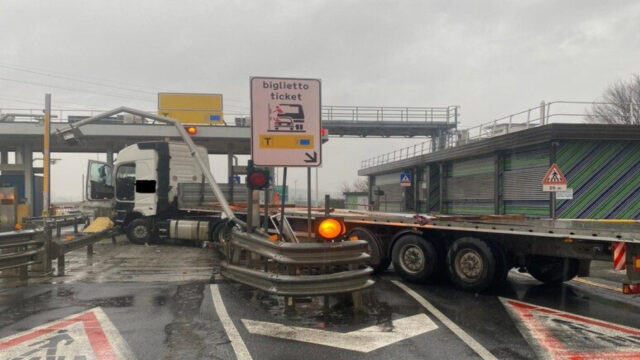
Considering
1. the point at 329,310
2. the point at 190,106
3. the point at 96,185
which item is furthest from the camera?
the point at 190,106

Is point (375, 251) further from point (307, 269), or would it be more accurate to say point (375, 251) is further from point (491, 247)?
point (307, 269)

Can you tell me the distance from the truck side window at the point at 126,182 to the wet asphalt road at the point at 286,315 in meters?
7.32

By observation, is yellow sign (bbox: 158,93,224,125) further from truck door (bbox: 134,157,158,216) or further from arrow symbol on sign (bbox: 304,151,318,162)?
arrow symbol on sign (bbox: 304,151,318,162)

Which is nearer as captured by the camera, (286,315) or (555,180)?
(286,315)

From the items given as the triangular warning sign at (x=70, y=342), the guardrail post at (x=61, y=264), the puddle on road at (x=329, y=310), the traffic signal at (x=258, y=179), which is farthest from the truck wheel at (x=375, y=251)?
the guardrail post at (x=61, y=264)

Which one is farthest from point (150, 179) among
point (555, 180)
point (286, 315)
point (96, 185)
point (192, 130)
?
point (555, 180)

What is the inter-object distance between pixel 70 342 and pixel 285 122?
359 cm

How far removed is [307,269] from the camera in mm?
6926

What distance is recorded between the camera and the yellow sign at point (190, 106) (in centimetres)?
3403

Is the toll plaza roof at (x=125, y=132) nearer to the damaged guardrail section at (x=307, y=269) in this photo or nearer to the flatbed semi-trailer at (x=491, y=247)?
the flatbed semi-trailer at (x=491, y=247)

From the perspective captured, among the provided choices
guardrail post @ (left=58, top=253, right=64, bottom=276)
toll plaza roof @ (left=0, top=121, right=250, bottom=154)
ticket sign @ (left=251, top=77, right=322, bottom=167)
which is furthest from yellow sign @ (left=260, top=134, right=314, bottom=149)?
toll plaza roof @ (left=0, top=121, right=250, bottom=154)

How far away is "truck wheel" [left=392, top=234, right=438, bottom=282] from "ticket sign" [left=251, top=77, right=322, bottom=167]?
2.71m

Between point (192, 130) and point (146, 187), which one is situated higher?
point (192, 130)

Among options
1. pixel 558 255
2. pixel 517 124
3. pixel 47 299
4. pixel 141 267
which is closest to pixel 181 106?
pixel 517 124
